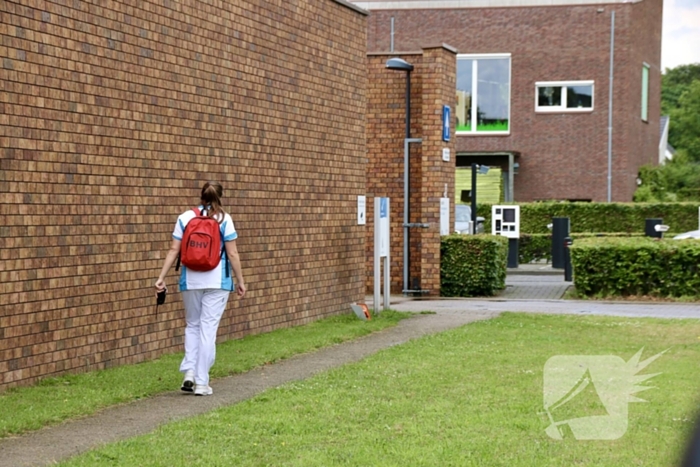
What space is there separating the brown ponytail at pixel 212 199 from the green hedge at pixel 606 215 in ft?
90.8

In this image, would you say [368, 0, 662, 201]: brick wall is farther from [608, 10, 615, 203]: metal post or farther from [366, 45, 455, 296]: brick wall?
[366, 45, 455, 296]: brick wall

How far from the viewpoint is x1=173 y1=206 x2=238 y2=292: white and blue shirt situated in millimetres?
9289

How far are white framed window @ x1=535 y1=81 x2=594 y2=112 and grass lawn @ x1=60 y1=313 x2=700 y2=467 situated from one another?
32.9 metres

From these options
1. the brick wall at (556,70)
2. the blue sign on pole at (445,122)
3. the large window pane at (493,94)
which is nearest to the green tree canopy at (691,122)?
the brick wall at (556,70)

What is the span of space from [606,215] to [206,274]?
28589 millimetres

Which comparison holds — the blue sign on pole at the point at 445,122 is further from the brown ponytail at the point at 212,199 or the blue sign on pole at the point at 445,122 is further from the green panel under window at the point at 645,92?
the green panel under window at the point at 645,92

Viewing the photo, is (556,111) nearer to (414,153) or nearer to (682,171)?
(682,171)

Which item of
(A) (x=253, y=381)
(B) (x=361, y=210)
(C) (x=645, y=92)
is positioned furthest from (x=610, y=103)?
(A) (x=253, y=381)

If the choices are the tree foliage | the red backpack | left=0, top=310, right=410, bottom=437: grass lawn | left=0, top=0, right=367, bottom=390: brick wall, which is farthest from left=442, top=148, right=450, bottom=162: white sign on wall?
the red backpack

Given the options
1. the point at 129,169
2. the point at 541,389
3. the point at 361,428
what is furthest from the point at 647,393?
the point at 129,169

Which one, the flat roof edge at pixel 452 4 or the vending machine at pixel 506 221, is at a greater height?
the flat roof edge at pixel 452 4

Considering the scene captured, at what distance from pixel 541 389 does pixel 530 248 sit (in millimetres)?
25910

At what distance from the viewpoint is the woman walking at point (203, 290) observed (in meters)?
9.24

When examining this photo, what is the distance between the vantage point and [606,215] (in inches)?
1431
